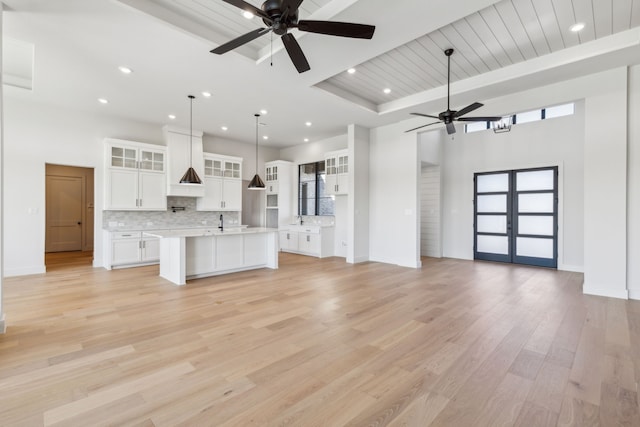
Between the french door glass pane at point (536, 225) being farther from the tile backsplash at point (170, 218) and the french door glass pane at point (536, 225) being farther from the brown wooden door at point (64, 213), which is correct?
the brown wooden door at point (64, 213)

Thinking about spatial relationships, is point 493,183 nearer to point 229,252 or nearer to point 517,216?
point 517,216

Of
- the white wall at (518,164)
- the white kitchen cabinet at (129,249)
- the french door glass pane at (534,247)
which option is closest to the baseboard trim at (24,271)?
the white kitchen cabinet at (129,249)

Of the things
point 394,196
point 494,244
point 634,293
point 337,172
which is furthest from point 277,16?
point 494,244

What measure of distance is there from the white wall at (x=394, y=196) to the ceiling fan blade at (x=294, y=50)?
158 inches

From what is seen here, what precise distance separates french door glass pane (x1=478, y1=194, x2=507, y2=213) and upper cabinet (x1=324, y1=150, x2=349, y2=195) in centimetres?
331

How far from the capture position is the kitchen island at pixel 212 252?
481 cm

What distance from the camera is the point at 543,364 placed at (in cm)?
231

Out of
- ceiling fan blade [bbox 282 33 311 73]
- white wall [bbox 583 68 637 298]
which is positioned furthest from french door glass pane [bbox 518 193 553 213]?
ceiling fan blade [bbox 282 33 311 73]

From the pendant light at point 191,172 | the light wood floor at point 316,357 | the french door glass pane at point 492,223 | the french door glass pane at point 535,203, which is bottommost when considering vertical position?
the light wood floor at point 316,357

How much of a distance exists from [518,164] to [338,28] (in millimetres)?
5895

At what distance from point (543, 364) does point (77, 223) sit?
1090 cm

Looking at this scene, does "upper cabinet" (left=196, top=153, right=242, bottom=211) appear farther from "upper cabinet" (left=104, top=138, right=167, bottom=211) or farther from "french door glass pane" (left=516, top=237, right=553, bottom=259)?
"french door glass pane" (left=516, top=237, right=553, bottom=259)

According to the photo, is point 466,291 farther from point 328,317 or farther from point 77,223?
point 77,223

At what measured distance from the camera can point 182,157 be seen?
6.86 metres
